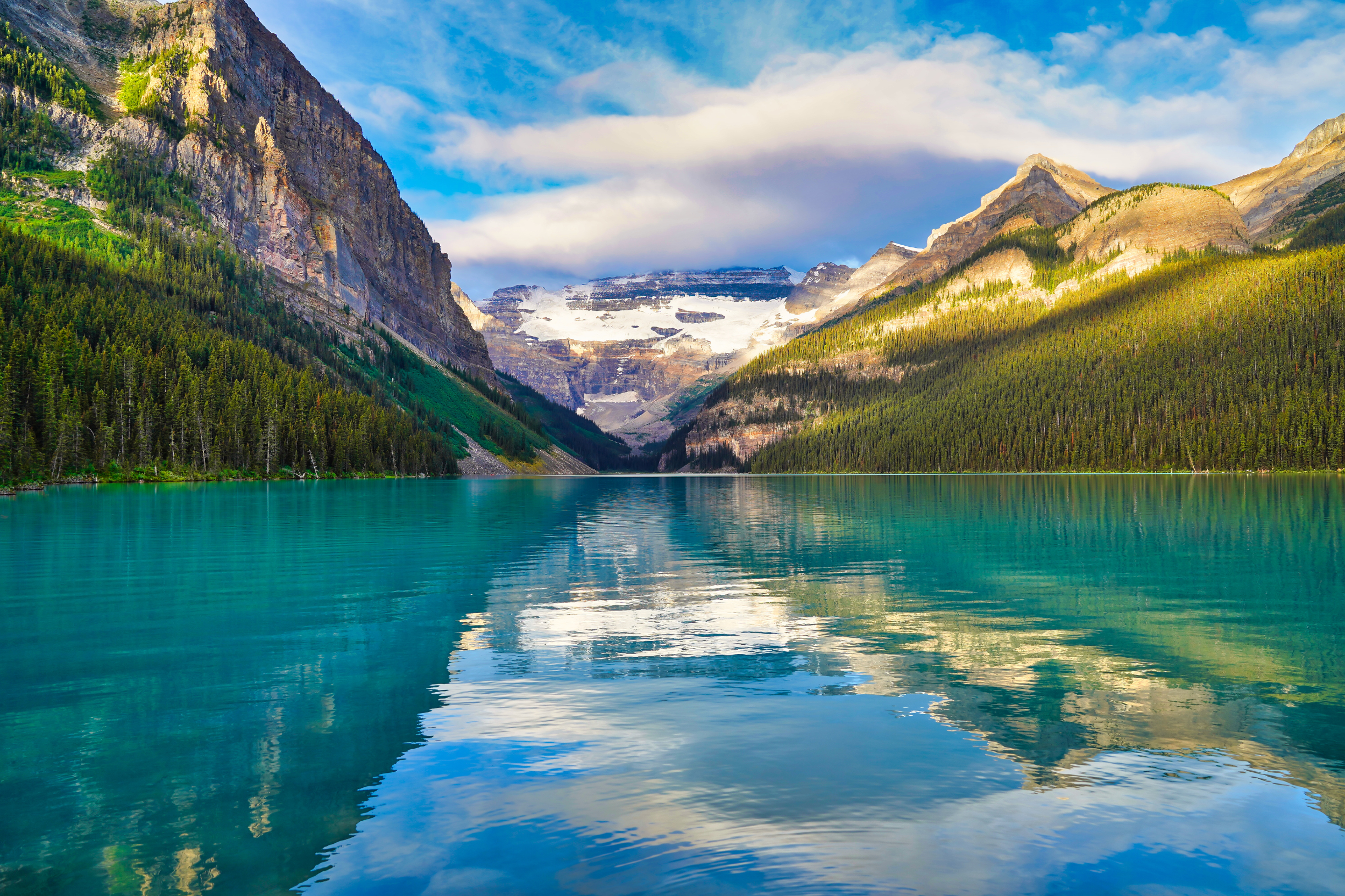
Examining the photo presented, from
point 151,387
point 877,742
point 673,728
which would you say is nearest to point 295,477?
point 151,387

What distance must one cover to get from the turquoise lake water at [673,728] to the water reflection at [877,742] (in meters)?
0.07

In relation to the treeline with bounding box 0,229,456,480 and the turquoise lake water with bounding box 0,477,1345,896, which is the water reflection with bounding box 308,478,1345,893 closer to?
the turquoise lake water with bounding box 0,477,1345,896

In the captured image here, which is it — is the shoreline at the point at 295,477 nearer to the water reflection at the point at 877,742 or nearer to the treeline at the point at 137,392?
the treeline at the point at 137,392

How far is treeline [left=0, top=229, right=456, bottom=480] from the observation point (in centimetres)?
10050

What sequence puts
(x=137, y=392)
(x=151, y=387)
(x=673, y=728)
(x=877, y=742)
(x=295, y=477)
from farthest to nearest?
(x=295, y=477)
(x=151, y=387)
(x=137, y=392)
(x=673, y=728)
(x=877, y=742)

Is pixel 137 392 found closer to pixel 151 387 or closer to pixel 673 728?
pixel 151 387

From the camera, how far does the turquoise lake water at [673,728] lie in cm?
888

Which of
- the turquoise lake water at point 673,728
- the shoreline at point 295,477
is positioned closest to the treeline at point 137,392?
the shoreline at point 295,477

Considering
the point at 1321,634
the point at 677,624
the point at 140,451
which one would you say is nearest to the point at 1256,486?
the point at 1321,634

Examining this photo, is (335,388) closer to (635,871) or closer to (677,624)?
(677,624)

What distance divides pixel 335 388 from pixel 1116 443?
186687mm

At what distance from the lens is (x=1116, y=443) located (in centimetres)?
19162

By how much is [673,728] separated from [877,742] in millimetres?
3459

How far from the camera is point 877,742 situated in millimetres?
12773
